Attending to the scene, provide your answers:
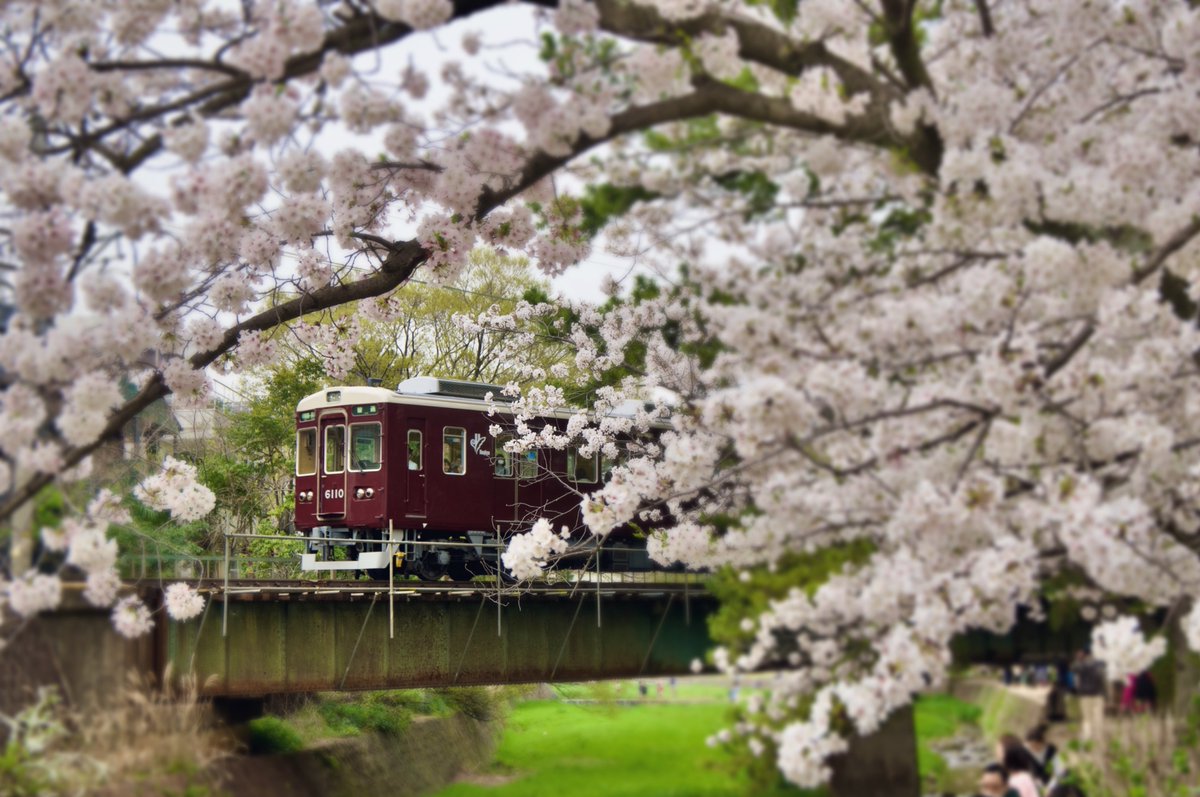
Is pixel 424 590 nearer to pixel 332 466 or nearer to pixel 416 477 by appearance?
pixel 416 477

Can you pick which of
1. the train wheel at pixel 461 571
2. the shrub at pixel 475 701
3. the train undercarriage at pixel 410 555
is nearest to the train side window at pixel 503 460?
A: the train undercarriage at pixel 410 555

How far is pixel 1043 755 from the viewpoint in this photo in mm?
9000

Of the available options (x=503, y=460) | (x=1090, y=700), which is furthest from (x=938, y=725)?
(x=503, y=460)

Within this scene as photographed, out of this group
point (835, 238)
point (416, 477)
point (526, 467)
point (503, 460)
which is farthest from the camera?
point (526, 467)

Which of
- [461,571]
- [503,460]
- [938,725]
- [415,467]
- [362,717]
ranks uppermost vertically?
[503,460]

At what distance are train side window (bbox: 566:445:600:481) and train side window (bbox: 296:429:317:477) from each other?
3476 millimetres

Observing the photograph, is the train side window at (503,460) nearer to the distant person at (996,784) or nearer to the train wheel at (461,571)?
the train wheel at (461,571)

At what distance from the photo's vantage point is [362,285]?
9.90 meters

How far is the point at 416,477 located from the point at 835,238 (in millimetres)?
11543

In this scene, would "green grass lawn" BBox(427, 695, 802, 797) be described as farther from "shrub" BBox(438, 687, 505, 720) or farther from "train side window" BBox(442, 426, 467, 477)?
"train side window" BBox(442, 426, 467, 477)

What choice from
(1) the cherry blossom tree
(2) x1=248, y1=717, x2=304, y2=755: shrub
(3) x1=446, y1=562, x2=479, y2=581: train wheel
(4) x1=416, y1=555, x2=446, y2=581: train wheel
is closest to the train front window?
(4) x1=416, y1=555, x2=446, y2=581: train wheel

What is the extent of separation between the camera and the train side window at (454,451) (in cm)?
1889

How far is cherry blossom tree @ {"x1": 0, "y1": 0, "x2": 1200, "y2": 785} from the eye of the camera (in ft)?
21.3

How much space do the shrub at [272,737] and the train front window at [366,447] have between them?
11.1 ft
